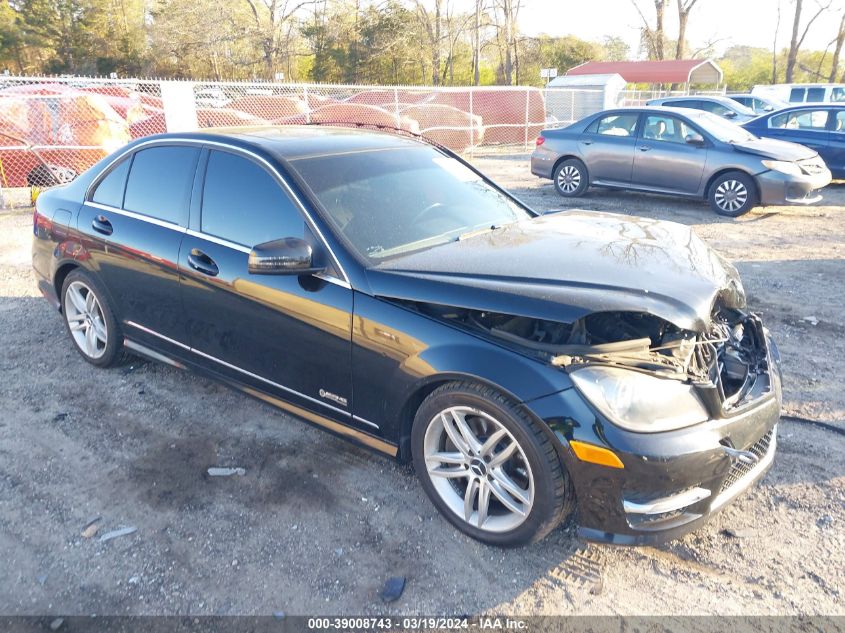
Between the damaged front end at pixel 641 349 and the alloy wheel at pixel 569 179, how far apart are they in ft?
28.6

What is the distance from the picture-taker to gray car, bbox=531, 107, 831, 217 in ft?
31.3

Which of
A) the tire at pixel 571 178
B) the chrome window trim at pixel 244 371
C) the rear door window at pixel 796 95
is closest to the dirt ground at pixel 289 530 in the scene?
the chrome window trim at pixel 244 371

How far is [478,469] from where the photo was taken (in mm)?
2771

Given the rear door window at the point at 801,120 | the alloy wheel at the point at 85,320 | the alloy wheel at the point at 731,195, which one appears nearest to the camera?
the alloy wheel at the point at 85,320

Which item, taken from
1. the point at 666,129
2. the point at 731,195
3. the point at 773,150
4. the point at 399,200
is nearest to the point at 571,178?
the point at 666,129

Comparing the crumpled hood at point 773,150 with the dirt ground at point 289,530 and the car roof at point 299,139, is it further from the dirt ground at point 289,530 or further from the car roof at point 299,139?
the car roof at point 299,139

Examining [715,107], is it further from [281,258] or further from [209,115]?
[281,258]

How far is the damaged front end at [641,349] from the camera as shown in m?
2.57

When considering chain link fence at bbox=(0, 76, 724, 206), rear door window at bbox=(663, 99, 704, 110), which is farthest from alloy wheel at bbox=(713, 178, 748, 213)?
rear door window at bbox=(663, 99, 704, 110)

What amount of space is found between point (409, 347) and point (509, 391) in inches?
20.3

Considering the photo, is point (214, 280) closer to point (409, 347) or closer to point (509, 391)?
point (409, 347)

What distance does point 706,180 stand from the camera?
10000 mm

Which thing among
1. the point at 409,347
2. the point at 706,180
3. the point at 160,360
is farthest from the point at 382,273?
the point at 706,180

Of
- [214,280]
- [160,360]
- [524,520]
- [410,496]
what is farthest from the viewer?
[160,360]
